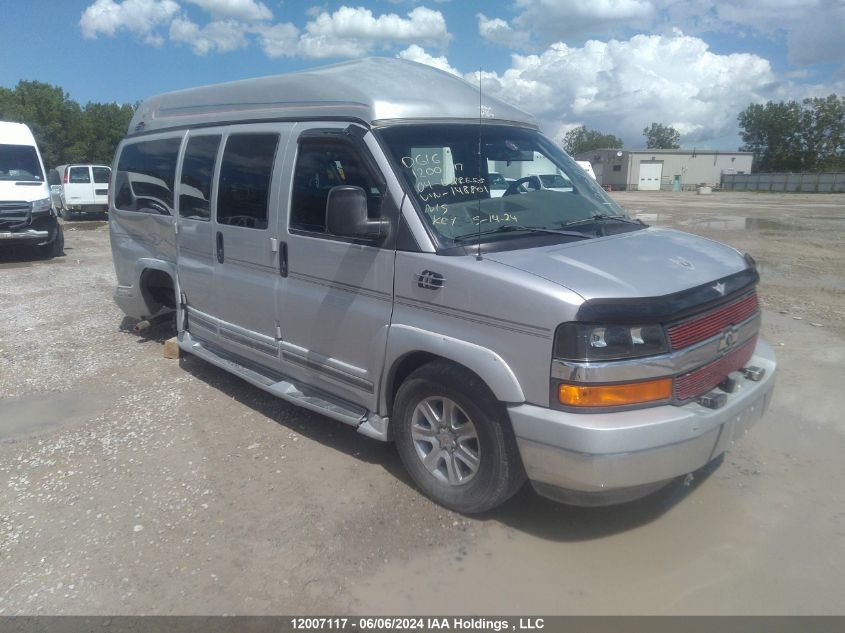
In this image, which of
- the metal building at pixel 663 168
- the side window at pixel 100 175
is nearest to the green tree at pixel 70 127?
the side window at pixel 100 175

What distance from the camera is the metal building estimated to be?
6869 cm

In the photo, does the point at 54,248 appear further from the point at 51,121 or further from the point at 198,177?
the point at 51,121

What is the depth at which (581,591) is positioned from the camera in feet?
9.81

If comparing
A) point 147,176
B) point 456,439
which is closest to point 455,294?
point 456,439

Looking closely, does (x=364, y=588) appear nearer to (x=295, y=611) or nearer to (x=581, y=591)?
(x=295, y=611)

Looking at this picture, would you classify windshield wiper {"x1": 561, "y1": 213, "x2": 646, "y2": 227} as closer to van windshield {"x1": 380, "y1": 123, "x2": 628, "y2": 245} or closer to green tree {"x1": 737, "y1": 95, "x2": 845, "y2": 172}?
van windshield {"x1": 380, "y1": 123, "x2": 628, "y2": 245}

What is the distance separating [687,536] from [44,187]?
563 inches

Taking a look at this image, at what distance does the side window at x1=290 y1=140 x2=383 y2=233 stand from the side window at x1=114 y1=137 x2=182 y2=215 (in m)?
1.96

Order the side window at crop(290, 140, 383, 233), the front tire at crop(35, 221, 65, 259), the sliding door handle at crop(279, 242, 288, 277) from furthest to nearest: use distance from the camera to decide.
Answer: the front tire at crop(35, 221, 65, 259)
the sliding door handle at crop(279, 242, 288, 277)
the side window at crop(290, 140, 383, 233)

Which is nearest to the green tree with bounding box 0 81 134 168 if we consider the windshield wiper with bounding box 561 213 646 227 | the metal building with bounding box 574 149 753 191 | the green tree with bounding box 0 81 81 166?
the green tree with bounding box 0 81 81 166

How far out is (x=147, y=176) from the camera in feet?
20.0

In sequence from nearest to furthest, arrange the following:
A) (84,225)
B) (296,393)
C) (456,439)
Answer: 1. (456,439)
2. (296,393)
3. (84,225)

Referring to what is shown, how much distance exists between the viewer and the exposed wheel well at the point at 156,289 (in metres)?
6.44

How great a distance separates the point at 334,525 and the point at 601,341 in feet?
6.00
